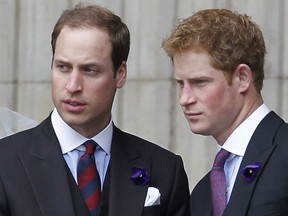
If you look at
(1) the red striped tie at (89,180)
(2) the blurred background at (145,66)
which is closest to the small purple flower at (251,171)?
(1) the red striped tie at (89,180)

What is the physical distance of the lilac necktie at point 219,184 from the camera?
15.8 feet

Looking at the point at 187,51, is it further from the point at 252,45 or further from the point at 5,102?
the point at 5,102

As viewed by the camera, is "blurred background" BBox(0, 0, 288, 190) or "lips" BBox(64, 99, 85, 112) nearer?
"lips" BBox(64, 99, 85, 112)

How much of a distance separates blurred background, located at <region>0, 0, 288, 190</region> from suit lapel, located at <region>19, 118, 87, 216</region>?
259 centimetres

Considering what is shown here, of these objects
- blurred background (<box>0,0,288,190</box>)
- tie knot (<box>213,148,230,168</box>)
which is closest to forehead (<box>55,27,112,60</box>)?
tie knot (<box>213,148,230,168</box>)

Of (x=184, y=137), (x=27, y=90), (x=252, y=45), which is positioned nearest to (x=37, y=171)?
(x=252, y=45)

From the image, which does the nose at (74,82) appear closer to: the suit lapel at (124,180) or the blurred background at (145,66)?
the suit lapel at (124,180)

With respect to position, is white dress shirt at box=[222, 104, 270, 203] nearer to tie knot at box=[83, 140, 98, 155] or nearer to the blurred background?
tie knot at box=[83, 140, 98, 155]

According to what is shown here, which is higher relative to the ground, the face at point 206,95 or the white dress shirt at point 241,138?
the face at point 206,95

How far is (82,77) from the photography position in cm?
486

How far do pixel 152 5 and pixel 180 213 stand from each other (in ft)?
9.54

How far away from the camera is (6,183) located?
4.84m

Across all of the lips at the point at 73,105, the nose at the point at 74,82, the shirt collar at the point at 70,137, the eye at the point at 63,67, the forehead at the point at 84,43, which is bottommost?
the shirt collar at the point at 70,137

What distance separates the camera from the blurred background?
23.9ft
